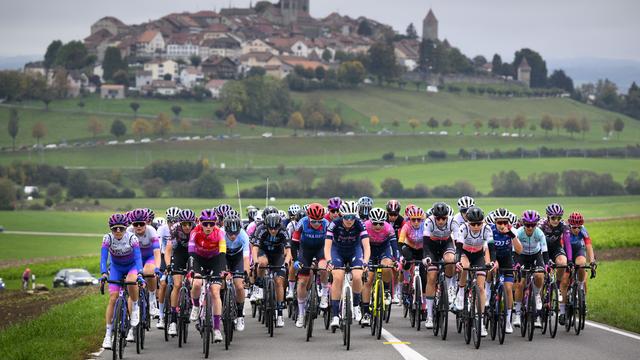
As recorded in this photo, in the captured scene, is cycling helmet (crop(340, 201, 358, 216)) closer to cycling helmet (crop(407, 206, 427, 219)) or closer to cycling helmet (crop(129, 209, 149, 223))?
cycling helmet (crop(407, 206, 427, 219))

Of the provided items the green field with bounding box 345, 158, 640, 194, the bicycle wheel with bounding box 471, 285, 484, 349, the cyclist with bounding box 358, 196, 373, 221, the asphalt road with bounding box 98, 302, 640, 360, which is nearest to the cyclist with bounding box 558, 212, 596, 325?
the asphalt road with bounding box 98, 302, 640, 360

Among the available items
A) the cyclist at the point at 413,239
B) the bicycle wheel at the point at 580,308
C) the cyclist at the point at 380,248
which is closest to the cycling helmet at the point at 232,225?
the cyclist at the point at 380,248

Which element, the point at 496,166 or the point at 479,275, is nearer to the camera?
the point at 479,275

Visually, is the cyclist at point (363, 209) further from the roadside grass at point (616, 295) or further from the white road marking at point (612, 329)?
the roadside grass at point (616, 295)

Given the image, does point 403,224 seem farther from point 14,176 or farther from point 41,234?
point 14,176

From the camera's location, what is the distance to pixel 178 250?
21.2 m

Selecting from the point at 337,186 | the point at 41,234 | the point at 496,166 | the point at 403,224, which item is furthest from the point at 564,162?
the point at 403,224

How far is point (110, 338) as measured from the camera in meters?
18.0

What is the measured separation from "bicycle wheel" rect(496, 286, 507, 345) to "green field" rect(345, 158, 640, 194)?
414ft

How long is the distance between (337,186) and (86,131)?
57.3m

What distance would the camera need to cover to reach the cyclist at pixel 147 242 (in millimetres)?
19859

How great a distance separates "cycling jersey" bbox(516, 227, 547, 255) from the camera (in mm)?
20625

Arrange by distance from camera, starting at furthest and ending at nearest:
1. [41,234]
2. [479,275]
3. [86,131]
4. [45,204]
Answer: [86,131]
[45,204]
[41,234]
[479,275]

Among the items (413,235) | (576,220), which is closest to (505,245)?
(576,220)
